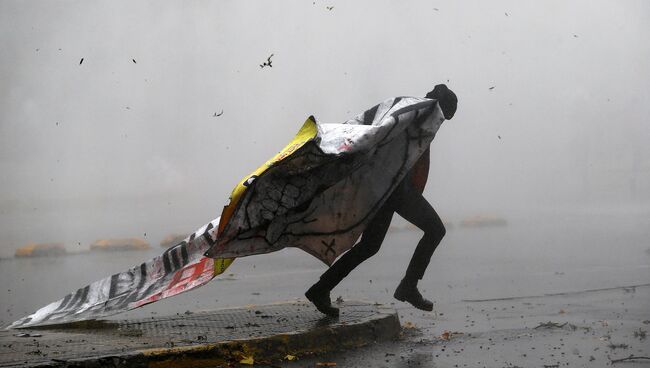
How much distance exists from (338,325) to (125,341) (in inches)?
40.7

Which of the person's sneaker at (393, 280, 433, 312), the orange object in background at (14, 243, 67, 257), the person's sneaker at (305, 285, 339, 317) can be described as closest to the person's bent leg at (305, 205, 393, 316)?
the person's sneaker at (305, 285, 339, 317)

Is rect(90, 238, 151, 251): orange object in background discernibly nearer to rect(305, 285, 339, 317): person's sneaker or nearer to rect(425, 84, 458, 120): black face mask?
rect(305, 285, 339, 317): person's sneaker

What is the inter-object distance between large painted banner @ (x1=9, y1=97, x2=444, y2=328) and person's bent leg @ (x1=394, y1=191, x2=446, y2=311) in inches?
6.6

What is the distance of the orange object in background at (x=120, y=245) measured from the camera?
11.6 metres

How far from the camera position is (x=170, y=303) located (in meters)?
6.41

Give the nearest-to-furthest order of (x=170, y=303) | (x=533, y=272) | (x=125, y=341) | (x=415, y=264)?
(x=125, y=341)
(x=415, y=264)
(x=170, y=303)
(x=533, y=272)

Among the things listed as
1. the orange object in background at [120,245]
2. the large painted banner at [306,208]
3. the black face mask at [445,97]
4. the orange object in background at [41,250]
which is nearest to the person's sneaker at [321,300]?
the large painted banner at [306,208]

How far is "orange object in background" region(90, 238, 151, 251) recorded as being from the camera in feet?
37.9

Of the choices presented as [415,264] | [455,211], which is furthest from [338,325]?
[455,211]

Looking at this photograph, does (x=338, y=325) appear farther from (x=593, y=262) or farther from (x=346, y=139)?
(x=593, y=262)

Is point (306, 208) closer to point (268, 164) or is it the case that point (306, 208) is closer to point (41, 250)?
point (268, 164)

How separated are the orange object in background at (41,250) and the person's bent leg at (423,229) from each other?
7.74 metres

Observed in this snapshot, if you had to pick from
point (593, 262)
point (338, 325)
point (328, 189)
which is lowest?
point (593, 262)

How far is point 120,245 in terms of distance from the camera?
11.7 metres
